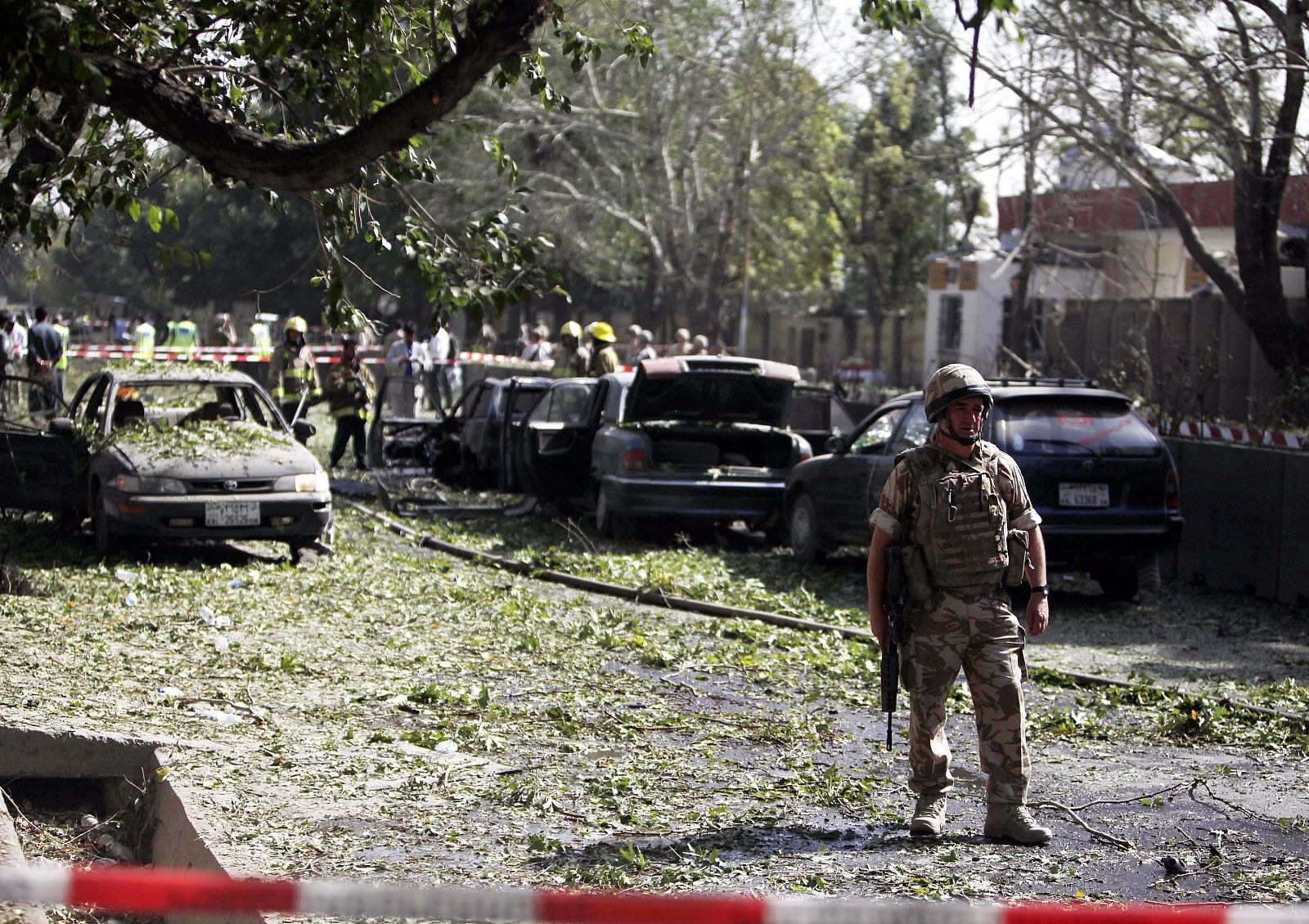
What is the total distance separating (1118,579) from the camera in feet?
39.4

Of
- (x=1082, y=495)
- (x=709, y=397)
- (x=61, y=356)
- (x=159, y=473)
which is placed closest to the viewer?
(x=1082, y=495)

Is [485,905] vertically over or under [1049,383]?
under

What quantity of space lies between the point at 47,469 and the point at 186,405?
6.10ft

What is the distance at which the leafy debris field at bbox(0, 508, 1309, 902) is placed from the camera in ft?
17.7

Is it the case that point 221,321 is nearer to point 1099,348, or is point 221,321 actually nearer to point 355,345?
point 355,345

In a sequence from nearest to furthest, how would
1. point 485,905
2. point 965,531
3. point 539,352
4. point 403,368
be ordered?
point 485,905
point 965,531
point 403,368
point 539,352

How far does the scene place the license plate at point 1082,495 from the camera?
1121cm

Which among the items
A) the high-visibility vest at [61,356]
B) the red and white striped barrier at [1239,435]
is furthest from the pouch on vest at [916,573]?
the high-visibility vest at [61,356]

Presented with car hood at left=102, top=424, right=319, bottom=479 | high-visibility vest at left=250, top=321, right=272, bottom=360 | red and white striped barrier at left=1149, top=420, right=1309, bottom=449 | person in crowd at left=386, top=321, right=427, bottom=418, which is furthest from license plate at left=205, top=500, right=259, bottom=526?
high-visibility vest at left=250, top=321, right=272, bottom=360

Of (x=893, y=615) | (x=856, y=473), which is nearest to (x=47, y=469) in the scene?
(x=856, y=473)

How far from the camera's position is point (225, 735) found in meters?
6.95

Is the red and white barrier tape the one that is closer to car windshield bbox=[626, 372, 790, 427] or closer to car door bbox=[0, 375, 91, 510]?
car windshield bbox=[626, 372, 790, 427]

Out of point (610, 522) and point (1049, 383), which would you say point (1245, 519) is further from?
point (610, 522)

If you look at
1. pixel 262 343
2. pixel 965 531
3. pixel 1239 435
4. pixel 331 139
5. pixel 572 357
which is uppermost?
pixel 331 139
